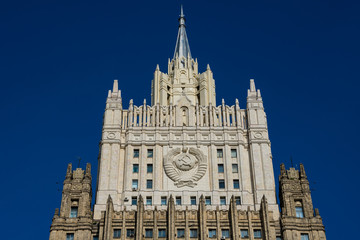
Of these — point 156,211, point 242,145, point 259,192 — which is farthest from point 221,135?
point 156,211

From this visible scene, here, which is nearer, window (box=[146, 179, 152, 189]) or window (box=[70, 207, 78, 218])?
window (box=[70, 207, 78, 218])

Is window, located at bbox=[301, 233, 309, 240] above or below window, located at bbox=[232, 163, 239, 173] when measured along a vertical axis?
below

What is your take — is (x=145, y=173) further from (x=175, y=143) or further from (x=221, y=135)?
(x=221, y=135)

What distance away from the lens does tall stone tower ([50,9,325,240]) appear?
67.8 m

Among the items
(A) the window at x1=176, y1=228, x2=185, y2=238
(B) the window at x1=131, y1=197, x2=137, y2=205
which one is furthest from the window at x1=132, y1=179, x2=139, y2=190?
(A) the window at x1=176, y1=228, x2=185, y2=238

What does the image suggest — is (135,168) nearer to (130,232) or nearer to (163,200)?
(163,200)

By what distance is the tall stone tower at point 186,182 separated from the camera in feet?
222

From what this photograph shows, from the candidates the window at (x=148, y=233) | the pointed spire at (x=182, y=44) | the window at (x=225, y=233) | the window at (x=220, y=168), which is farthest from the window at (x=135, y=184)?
the pointed spire at (x=182, y=44)

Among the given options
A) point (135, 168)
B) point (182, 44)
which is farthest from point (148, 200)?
point (182, 44)

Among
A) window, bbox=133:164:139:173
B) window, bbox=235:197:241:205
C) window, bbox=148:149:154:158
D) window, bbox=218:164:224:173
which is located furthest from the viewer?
window, bbox=148:149:154:158

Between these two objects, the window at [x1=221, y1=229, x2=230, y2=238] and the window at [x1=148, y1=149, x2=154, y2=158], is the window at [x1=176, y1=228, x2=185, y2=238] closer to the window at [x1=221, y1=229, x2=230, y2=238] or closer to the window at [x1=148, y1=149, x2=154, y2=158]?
the window at [x1=221, y1=229, x2=230, y2=238]

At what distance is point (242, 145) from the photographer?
76.8 metres

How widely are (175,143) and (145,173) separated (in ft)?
17.1

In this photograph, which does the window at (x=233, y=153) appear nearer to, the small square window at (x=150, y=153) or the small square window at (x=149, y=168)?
the small square window at (x=150, y=153)
